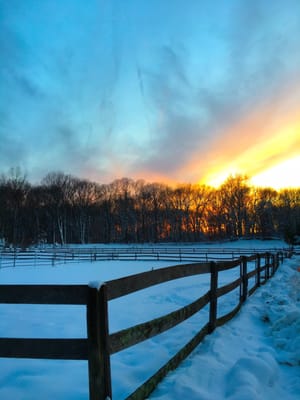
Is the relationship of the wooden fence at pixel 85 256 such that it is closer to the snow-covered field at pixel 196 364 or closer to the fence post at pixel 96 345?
the snow-covered field at pixel 196 364

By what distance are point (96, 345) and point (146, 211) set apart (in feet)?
260

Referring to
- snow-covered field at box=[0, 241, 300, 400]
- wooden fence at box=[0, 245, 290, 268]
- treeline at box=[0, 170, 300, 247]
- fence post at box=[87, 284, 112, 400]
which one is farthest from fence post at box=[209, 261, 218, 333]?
treeline at box=[0, 170, 300, 247]

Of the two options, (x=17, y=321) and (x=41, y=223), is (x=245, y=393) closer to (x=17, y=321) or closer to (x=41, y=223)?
(x=17, y=321)

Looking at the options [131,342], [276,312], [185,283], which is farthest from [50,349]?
[185,283]

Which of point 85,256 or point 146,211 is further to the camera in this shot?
point 146,211

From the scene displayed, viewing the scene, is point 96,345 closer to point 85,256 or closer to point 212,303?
point 212,303

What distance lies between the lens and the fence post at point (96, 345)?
85.0 inches

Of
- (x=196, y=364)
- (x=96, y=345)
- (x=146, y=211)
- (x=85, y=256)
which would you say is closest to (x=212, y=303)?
(x=196, y=364)

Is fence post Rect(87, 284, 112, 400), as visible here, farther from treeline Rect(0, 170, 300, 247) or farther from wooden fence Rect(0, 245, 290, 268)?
treeline Rect(0, 170, 300, 247)

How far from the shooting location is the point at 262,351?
395 centimetres

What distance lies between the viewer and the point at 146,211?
8125 centimetres

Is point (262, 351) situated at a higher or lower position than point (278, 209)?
lower

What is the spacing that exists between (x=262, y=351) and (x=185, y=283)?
345 inches

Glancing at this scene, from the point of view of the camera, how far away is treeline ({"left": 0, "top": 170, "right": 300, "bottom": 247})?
232 ft
